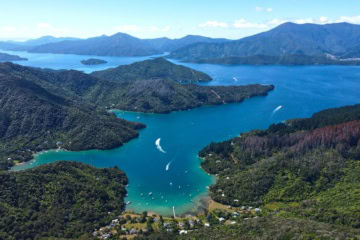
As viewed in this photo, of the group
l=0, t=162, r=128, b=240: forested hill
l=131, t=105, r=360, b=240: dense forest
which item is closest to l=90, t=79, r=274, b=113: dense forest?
l=131, t=105, r=360, b=240: dense forest

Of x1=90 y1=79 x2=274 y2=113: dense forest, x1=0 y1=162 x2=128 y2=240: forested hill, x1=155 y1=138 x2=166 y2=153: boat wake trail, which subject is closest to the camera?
x1=0 y1=162 x2=128 y2=240: forested hill

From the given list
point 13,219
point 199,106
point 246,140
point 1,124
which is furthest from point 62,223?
point 199,106

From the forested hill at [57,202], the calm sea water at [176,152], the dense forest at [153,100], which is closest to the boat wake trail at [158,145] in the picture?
the calm sea water at [176,152]

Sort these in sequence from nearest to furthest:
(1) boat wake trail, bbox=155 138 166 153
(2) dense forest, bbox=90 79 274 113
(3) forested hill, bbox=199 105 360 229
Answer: (3) forested hill, bbox=199 105 360 229 < (1) boat wake trail, bbox=155 138 166 153 < (2) dense forest, bbox=90 79 274 113

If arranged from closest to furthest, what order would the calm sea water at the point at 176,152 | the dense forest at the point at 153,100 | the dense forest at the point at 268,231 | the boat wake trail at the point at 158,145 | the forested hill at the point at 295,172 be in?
the dense forest at the point at 268,231
the forested hill at the point at 295,172
the calm sea water at the point at 176,152
the boat wake trail at the point at 158,145
the dense forest at the point at 153,100

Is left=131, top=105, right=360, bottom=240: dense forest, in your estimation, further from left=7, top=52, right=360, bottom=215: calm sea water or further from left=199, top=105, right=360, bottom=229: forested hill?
left=7, top=52, right=360, bottom=215: calm sea water

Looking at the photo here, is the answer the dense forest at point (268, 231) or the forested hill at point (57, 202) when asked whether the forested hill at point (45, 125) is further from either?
the dense forest at point (268, 231)
